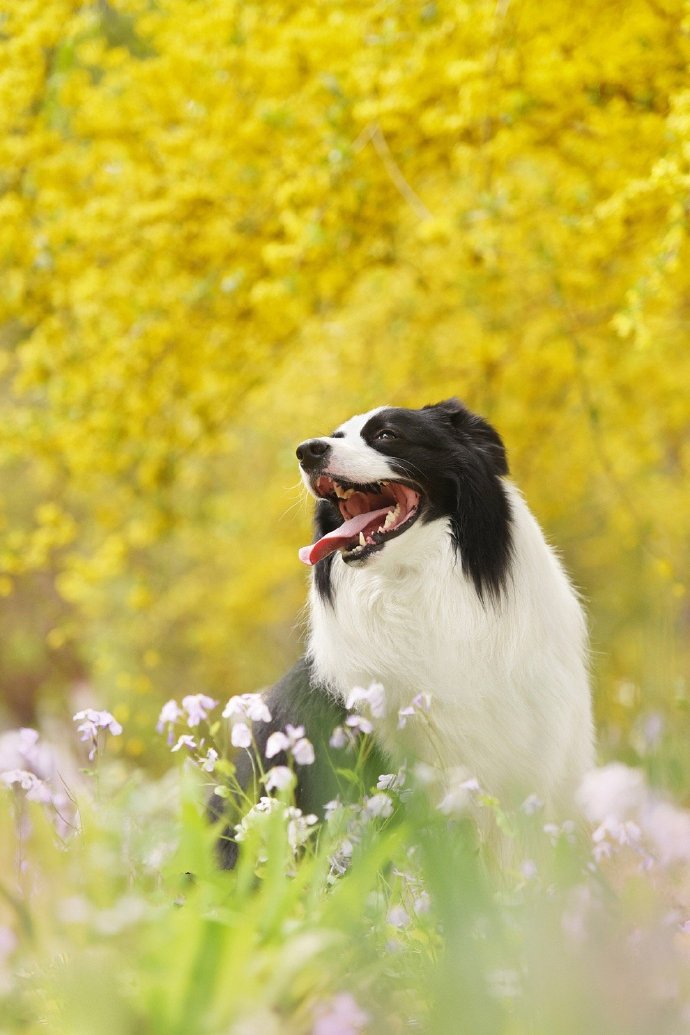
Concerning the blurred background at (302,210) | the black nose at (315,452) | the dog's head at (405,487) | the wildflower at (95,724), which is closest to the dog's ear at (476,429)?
the dog's head at (405,487)

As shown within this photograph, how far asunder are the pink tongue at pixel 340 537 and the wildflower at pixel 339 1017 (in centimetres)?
148

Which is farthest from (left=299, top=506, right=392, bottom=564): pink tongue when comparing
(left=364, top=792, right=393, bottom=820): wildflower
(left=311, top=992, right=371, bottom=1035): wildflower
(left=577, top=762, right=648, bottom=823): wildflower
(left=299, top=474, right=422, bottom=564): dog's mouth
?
(left=311, top=992, right=371, bottom=1035): wildflower

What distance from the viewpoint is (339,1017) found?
1729 millimetres

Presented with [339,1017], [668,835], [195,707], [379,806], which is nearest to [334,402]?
[195,707]

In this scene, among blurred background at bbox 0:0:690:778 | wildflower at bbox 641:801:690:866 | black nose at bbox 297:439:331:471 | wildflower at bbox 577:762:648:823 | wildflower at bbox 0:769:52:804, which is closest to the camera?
wildflower at bbox 577:762:648:823

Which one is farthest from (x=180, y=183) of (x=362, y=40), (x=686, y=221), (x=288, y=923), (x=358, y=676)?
(x=288, y=923)

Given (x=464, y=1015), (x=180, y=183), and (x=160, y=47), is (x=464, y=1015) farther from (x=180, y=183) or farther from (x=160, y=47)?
(x=160, y=47)

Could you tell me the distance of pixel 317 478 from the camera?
10.2 feet

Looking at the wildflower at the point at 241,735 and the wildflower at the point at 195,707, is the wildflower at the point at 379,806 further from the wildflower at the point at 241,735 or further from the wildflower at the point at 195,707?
the wildflower at the point at 195,707

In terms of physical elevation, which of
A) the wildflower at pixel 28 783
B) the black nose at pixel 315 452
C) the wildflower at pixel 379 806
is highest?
the black nose at pixel 315 452

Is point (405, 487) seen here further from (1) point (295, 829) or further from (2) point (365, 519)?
(1) point (295, 829)

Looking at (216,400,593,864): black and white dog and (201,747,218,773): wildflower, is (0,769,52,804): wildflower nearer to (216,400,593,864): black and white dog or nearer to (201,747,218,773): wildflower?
(201,747,218,773): wildflower

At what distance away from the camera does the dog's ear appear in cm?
334

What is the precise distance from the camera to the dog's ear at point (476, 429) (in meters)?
3.34
